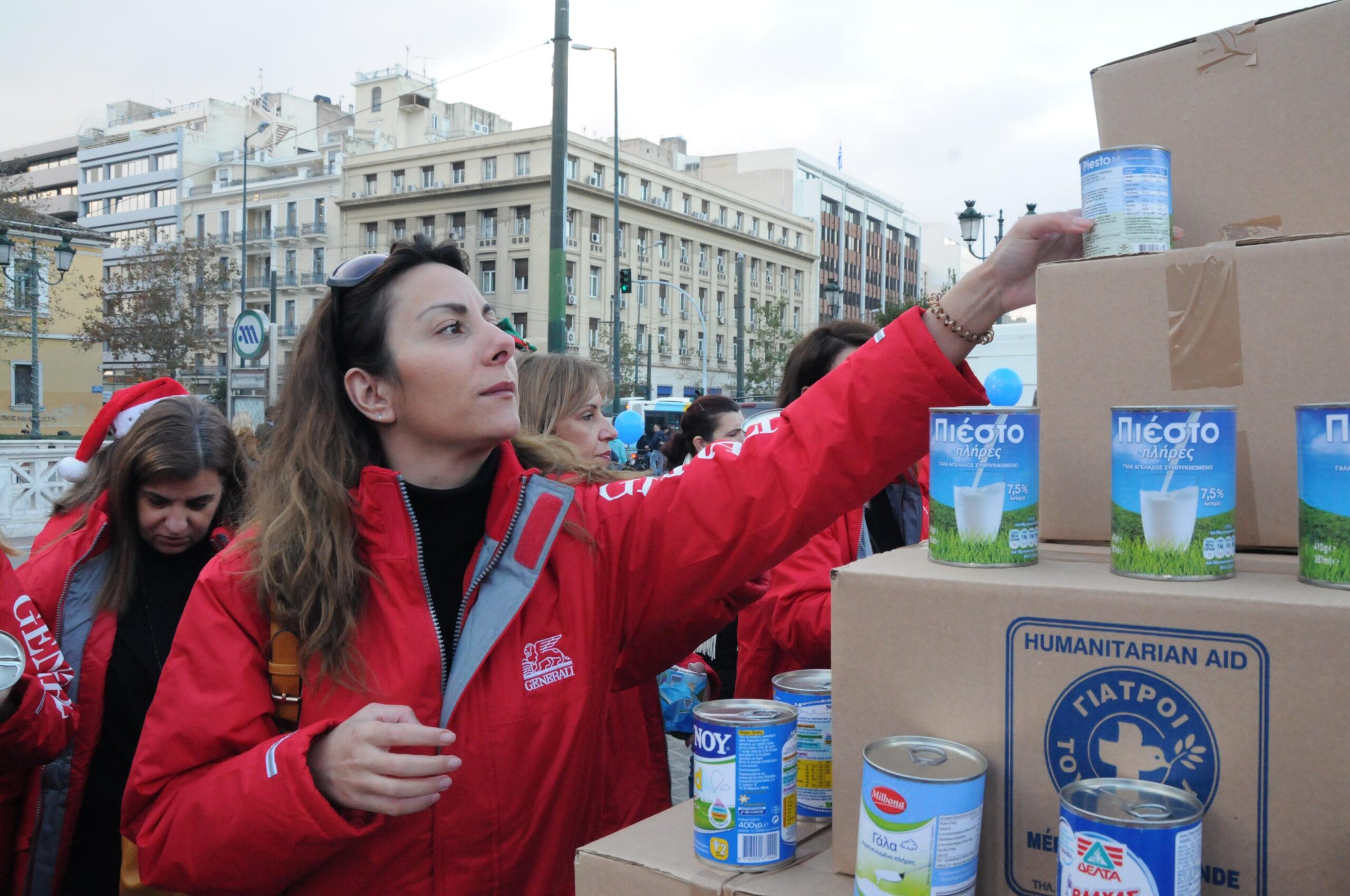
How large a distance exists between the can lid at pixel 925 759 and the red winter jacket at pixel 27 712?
1779mm

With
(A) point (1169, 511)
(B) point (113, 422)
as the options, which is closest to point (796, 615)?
(A) point (1169, 511)

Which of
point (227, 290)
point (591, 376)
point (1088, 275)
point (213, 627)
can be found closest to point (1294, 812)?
point (1088, 275)

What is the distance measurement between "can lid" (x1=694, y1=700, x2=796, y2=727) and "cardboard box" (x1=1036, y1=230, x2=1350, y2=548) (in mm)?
468

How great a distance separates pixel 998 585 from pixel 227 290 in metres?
36.6

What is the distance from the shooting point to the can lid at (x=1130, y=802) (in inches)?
40.6

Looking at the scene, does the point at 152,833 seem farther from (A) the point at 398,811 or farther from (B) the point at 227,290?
(B) the point at 227,290

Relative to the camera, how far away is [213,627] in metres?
1.68

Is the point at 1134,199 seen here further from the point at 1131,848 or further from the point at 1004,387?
the point at 1004,387

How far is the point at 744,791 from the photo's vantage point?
1.33m

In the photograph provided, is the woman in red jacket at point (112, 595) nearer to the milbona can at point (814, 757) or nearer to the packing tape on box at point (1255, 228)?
the milbona can at point (814, 757)

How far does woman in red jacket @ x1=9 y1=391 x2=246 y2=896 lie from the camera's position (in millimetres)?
2336

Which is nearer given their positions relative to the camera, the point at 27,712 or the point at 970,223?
the point at 27,712

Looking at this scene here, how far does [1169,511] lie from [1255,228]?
635 mm

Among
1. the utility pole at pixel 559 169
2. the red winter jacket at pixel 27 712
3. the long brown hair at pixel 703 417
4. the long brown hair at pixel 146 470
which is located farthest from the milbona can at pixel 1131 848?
the utility pole at pixel 559 169
